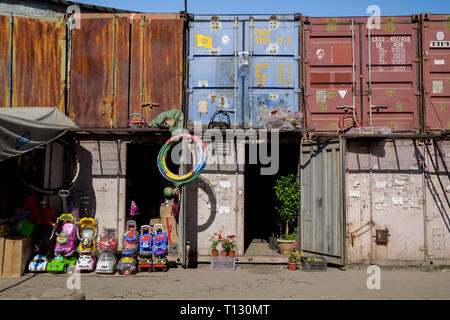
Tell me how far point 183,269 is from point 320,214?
4129mm

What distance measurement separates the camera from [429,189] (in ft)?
34.1

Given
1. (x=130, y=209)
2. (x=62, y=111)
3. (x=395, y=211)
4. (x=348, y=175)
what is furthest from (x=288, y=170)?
(x=62, y=111)

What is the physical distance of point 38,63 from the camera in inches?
435

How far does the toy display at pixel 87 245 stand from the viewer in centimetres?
909

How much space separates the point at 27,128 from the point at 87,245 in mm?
3221

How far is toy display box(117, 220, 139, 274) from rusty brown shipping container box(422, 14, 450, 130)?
8.88 metres

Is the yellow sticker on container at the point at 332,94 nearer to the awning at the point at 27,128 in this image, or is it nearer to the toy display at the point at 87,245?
the awning at the point at 27,128

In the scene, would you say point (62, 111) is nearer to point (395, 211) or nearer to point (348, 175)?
point (348, 175)

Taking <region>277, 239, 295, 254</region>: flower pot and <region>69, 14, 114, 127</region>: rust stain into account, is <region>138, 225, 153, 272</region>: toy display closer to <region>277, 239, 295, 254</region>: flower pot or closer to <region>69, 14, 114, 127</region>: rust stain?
<region>69, 14, 114, 127</region>: rust stain

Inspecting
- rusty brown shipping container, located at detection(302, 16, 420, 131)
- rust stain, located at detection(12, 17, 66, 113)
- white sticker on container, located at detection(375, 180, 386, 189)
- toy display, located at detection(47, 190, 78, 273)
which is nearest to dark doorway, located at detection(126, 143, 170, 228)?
rust stain, located at detection(12, 17, 66, 113)

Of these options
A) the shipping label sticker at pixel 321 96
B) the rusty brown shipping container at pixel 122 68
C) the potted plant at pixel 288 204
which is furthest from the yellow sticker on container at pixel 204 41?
the potted plant at pixel 288 204

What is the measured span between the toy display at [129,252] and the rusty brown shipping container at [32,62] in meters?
4.63

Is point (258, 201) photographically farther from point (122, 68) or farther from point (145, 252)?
point (122, 68)

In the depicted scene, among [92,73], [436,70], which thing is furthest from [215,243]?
[436,70]
